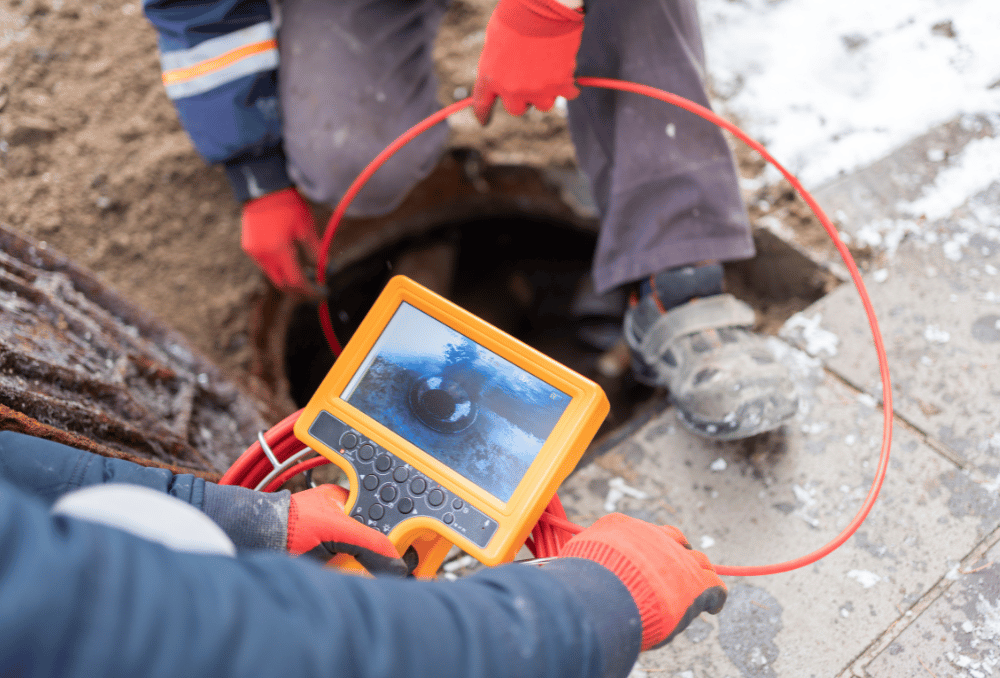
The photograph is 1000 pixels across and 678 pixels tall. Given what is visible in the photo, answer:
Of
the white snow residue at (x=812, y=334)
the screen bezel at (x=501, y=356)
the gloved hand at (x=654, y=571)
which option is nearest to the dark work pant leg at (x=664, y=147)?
the white snow residue at (x=812, y=334)

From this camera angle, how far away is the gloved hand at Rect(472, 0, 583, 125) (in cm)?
98

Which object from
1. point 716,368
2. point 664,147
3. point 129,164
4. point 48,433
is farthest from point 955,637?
point 129,164

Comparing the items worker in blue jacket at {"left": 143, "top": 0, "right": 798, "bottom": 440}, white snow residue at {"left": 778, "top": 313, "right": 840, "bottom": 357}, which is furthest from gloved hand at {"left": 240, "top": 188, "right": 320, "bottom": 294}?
white snow residue at {"left": 778, "top": 313, "right": 840, "bottom": 357}

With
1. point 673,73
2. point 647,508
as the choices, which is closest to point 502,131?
point 673,73

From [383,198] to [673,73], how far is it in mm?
713

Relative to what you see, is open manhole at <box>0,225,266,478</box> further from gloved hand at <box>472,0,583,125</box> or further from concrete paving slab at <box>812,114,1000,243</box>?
concrete paving slab at <box>812,114,1000,243</box>

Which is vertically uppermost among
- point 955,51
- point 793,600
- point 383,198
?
point 955,51

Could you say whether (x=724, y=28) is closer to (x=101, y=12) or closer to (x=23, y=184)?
(x=101, y=12)

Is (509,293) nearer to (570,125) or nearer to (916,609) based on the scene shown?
(570,125)

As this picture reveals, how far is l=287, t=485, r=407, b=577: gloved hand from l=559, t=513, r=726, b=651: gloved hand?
0.79ft

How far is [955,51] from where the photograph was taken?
5.15 feet

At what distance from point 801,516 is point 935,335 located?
1.62 feet

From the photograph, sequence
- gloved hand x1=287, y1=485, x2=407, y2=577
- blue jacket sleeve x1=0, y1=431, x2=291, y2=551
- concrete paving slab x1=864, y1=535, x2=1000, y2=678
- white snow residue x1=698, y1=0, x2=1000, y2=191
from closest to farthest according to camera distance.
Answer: blue jacket sleeve x1=0, y1=431, x2=291, y2=551, gloved hand x1=287, y1=485, x2=407, y2=577, concrete paving slab x1=864, y1=535, x2=1000, y2=678, white snow residue x1=698, y1=0, x2=1000, y2=191

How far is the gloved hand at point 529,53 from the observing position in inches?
38.4
